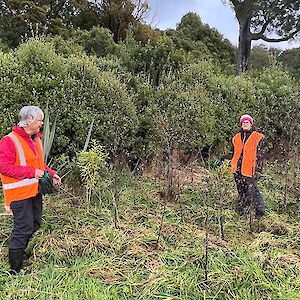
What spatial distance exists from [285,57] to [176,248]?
23.5 m

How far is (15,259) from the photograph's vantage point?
3.56 meters

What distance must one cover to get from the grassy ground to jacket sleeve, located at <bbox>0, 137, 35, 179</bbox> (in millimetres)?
838

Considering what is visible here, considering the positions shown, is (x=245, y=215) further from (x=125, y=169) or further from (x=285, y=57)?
(x=285, y=57)

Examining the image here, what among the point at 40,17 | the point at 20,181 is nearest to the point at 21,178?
the point at 20,181

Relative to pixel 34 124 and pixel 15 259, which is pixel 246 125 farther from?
pixel 15 259

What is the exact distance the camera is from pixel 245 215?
5.02 m

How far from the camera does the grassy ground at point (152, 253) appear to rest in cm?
334

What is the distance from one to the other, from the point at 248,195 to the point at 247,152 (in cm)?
55

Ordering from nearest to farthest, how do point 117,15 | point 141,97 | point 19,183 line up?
point 19,183 → point 141,97 → point 117,15

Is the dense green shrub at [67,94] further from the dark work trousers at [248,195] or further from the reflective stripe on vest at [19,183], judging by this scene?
the reflective stripe on vest at [19,183]

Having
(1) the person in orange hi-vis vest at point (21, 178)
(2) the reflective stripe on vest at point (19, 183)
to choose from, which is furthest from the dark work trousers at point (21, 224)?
(2) the reflective stripe on vest at point (19, 183)

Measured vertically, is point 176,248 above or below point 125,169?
below

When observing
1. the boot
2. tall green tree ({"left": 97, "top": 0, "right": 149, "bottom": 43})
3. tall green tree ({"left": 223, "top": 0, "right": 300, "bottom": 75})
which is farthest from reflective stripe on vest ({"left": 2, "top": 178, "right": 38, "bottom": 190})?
tall green tree ({"left": 97, "top": 0, "right": 149, "bottom": 43})

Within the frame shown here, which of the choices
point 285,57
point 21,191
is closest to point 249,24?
point 285,57
